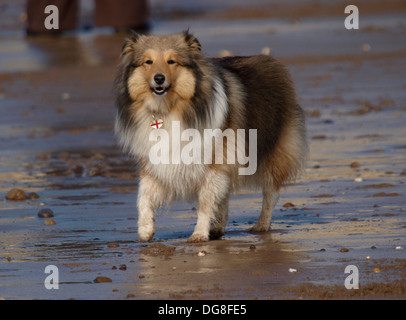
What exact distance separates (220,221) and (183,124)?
31.1 inches

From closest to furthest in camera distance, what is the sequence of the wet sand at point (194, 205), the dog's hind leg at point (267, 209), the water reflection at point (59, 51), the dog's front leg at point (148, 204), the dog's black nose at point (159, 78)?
1. the wet sand at point (194, 205)
2. the dog's black nose at point (159, 78)
3. the dog's front leg at point (148, 204)
4. the dog's hind leg at point (267, 209)
5. the water reflection at point (59, 51)

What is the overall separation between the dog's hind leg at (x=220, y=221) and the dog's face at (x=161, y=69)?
873 millimetres

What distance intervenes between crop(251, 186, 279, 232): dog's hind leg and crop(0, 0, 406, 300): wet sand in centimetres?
12

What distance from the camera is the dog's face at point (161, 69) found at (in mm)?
6254

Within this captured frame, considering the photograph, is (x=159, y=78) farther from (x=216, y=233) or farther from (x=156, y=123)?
(x=216, y=233)

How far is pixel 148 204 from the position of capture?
643 centimetres

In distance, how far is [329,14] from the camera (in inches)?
918

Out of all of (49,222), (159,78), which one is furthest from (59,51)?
(159,78)

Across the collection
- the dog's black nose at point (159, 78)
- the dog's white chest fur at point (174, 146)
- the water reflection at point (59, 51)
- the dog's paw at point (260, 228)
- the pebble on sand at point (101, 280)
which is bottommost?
the pebble on sand at point (101, 280)

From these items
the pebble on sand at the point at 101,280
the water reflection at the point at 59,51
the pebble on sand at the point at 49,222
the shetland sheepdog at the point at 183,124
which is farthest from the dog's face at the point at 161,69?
the water reflection at the point at 59,51

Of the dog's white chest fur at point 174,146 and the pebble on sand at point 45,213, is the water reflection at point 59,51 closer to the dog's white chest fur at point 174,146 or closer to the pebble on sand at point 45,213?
the pebble on sand at point 45,213

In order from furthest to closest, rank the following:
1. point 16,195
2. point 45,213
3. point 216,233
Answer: point 16,195 < point 45,213 < point 216,233

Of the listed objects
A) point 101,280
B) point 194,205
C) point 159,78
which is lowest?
point 101,280

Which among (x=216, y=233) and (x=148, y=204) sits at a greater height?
(x=148, y=204)
